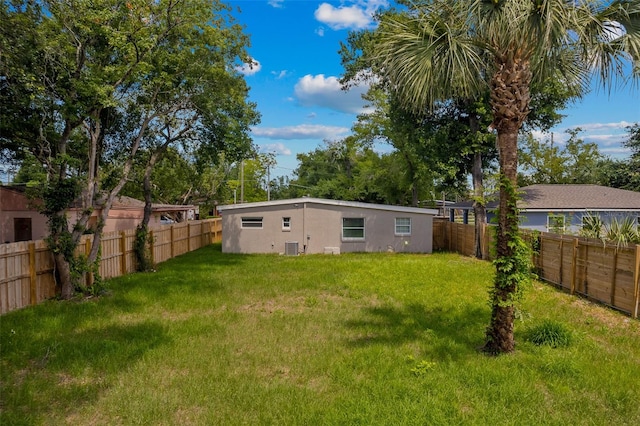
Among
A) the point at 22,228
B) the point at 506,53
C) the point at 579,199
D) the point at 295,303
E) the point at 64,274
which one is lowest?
the point at 295,303

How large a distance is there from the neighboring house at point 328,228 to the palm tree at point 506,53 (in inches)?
577

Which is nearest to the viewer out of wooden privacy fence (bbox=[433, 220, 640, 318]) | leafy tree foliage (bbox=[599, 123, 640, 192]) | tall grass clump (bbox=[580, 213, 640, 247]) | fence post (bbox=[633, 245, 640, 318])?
fence post (bbox=[633, 245, 640, 318])

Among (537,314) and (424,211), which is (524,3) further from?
(424,211)

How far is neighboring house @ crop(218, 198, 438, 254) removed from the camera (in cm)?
2088

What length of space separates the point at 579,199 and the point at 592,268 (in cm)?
1279

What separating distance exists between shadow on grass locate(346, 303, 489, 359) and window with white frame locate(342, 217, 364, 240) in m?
11.9

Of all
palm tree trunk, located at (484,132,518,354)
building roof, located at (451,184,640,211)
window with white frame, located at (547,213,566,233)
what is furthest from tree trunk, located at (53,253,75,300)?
building roof, located at (451,184,640,211)

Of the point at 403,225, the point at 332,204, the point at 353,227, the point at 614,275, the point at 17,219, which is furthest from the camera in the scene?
the point at 403,225

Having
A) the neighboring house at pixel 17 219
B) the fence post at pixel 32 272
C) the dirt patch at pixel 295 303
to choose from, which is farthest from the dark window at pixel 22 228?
the dirt patch at pixel 295 303

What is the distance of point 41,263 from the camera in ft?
30.6

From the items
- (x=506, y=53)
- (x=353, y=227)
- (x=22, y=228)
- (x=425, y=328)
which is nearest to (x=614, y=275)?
(x=425, y=328)

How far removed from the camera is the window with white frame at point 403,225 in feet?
69.5

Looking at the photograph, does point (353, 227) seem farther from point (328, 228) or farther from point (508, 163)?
point (508, 163)

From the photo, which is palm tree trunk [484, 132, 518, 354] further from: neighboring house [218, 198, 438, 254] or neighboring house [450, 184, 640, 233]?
neighboring house [218, 198, 438, 254]
